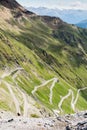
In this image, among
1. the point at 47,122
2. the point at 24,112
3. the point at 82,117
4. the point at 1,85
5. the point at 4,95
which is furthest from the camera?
the point at 1,85

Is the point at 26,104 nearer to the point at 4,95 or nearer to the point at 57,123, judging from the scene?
the point at 4,95

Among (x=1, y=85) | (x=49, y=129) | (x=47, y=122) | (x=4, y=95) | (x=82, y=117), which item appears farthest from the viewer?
(x=1, y=85)

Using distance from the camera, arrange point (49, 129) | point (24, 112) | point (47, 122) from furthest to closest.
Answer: point (24, 112)
point (47, 122)
point (49, 129)

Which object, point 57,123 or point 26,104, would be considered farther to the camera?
point 26,104

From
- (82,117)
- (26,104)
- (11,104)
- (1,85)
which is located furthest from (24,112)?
(82,117)

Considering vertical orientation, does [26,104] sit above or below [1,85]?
below

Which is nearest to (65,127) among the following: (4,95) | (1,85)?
→ (4,95)

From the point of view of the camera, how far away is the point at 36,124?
5797cm

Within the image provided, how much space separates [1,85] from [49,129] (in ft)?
432

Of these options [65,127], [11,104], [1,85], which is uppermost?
[1,85]

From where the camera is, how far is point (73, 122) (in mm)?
59594

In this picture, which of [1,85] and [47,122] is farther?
[1,85]

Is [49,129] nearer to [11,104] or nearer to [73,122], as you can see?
[73,122]

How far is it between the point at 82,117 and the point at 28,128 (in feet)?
41.8
